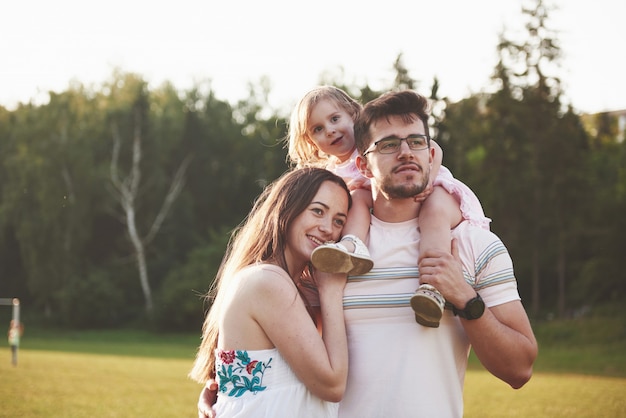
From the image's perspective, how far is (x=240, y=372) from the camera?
134 inches

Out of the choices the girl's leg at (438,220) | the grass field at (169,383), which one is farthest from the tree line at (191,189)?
the girl's leg at (438,220)

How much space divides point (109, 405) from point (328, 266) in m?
12.6

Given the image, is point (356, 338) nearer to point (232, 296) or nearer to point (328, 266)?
point (328, 266)

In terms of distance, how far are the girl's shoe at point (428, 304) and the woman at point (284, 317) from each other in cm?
41

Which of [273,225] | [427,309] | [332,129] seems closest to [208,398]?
[273,225]

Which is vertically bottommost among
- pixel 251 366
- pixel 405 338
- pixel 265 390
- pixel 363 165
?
pixel 265 390

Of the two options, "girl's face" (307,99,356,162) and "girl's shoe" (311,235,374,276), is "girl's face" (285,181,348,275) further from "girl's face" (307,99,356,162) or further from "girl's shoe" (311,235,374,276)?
"girl's face" (307,99,356,162)

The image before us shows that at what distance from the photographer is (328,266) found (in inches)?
131

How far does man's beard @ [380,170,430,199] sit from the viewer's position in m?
3.49

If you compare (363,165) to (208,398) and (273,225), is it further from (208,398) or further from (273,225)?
(208,398)

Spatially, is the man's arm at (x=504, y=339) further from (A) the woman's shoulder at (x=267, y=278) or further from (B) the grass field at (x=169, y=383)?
(B) the grass field at (x=169, y=383)

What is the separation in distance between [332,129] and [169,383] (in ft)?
46.2

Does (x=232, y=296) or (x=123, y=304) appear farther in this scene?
(x=123, y=304)

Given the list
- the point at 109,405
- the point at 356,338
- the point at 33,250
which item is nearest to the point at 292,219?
the point at 356,338
